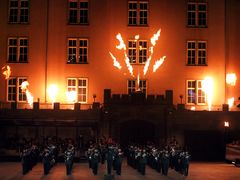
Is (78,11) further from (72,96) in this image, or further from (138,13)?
(72,96)

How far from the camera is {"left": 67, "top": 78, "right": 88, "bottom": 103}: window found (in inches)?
1704

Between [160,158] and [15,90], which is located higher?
[15,90]

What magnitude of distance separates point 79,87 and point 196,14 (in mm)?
11197

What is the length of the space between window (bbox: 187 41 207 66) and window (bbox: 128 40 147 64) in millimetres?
3657

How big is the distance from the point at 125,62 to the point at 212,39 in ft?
24.0

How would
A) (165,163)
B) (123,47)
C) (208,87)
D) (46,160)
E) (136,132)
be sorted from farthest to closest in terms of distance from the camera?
1. (208,87)
2. (123,47)
3. (136,132)
4. (165,163)
5. (46,160)

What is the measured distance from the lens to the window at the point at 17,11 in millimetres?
43688

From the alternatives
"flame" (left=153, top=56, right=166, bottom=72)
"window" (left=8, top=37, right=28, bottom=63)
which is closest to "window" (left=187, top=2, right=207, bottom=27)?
"flame" (left=153, top=56, right=166, bottom=72)

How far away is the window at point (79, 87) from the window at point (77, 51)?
4.74 feet

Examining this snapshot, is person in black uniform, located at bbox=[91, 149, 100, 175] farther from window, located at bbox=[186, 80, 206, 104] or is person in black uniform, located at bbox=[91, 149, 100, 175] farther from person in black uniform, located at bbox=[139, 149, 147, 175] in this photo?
window, located at bbox=[186, 80, 206, 104]

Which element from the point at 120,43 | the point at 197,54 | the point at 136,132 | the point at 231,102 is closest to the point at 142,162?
the point at 136,132

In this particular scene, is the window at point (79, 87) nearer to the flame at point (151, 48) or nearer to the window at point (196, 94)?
the flame at point (151, 48)

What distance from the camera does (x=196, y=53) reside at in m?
44.1

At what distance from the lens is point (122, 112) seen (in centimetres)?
3962
